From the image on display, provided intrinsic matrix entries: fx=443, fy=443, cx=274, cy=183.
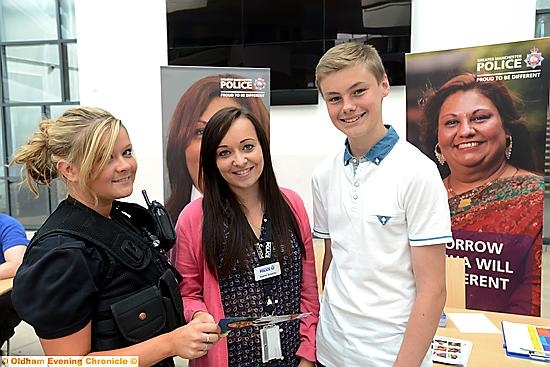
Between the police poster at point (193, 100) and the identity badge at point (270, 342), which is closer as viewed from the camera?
the identity badge at point (270, 342)

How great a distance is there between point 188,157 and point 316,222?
1.80 m

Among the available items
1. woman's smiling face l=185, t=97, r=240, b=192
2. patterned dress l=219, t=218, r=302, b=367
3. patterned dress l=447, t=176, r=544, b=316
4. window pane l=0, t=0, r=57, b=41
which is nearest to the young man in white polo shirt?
patterned dress l=219, t=218, r=302, b=367

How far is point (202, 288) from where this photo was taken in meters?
1.42

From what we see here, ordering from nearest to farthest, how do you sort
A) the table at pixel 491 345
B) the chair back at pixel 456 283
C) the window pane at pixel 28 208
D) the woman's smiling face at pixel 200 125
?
the table at pixel 491 345 < the chair back at pixel 456 283 < the woman's smiling face at pixel 200 125 < the window pane at pixel 28 208

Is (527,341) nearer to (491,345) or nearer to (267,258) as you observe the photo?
(491,345)


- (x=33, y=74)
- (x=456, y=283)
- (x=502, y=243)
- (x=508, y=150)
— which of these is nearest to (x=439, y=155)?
(x=508, y=150)

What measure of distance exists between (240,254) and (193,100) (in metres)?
1.87

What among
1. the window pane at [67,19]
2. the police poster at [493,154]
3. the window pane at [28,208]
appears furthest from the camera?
the window pane at [28,208]

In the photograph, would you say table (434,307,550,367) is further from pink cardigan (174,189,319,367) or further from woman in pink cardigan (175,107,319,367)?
woman in pink cardigan (175,107,319,367)

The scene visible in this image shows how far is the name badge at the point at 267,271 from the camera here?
1.40 meters

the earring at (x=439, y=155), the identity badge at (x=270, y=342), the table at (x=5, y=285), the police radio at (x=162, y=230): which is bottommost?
the table at (x=5, y=285)

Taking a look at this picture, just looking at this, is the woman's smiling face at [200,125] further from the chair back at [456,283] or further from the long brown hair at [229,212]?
the chair back at [456,283]

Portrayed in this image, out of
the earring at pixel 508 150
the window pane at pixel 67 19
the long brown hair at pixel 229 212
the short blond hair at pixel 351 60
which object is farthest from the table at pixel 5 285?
the window pane at pixel 67 19

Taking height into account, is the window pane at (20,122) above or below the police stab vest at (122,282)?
above
